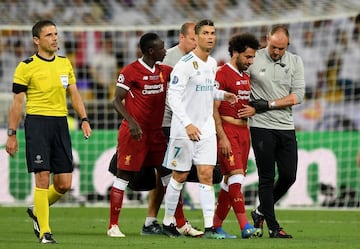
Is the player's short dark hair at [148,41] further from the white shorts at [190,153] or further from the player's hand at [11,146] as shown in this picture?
the player's hand at [11,146]

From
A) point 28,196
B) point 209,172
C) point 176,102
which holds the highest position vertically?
point 176,102

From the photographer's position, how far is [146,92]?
10.8 meters

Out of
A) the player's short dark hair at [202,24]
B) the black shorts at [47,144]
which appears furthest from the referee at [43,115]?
the player's short dark hair at [202,24]

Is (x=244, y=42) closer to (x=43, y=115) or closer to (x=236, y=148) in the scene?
(x=236, y=148)

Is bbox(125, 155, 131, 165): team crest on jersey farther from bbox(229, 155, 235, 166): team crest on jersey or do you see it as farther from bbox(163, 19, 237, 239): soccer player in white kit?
bbox(229, 155, 235, 166): team crest on jersey

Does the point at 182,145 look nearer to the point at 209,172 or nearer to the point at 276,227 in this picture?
the point at 209,172

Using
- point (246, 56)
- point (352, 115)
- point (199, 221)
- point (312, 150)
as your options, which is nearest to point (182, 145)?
point (246, 56)

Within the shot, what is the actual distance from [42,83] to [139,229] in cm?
279

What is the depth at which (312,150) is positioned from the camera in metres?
16.0

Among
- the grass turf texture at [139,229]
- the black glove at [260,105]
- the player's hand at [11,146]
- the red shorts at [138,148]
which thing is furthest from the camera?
the red shorts at [138,148]

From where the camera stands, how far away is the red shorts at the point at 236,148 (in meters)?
10.6

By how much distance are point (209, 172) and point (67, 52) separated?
9.47m

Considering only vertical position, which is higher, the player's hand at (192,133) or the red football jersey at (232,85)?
the red football jersey at (232,85)

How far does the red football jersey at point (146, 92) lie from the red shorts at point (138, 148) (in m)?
0.11
